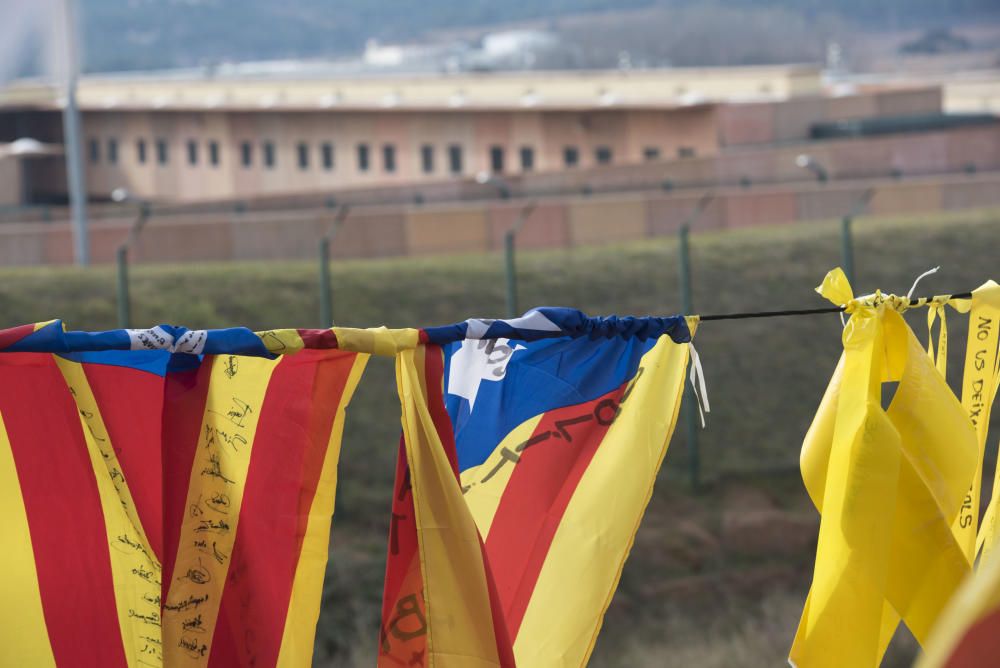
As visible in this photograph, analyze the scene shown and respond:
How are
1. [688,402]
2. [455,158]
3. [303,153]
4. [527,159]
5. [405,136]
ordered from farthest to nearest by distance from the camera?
[303,153] → [405,136] → [455,158] → [527,159] → [688,402]

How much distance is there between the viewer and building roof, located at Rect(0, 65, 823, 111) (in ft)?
150

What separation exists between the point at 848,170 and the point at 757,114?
6.36 m

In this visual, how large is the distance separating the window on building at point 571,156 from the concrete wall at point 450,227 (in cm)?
2043

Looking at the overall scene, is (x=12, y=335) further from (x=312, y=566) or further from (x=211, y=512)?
(x=312, y=566)

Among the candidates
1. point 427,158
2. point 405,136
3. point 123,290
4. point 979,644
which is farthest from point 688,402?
point 405,136

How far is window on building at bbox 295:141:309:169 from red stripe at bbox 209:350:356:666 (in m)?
46.8

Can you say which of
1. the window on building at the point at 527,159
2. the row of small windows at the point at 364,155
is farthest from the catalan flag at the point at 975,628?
the window on building at the point at 527,159

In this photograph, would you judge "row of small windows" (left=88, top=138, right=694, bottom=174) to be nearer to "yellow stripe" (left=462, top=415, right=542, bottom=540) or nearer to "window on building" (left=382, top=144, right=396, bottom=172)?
"window on building" (left=382, top=144, right=396, bottom=172)

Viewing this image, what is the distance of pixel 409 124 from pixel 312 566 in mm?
44284

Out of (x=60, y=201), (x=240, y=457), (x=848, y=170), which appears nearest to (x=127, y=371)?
(x=240, y=457)

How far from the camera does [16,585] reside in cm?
357

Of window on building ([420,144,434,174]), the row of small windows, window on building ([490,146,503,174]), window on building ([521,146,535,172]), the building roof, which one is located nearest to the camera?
the row of small windows

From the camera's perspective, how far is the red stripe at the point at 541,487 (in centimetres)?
426

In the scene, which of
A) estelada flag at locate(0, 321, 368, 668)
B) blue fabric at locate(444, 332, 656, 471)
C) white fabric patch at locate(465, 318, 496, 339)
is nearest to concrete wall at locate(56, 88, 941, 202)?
blue fabric at locate(444, 332, 656, 471)
